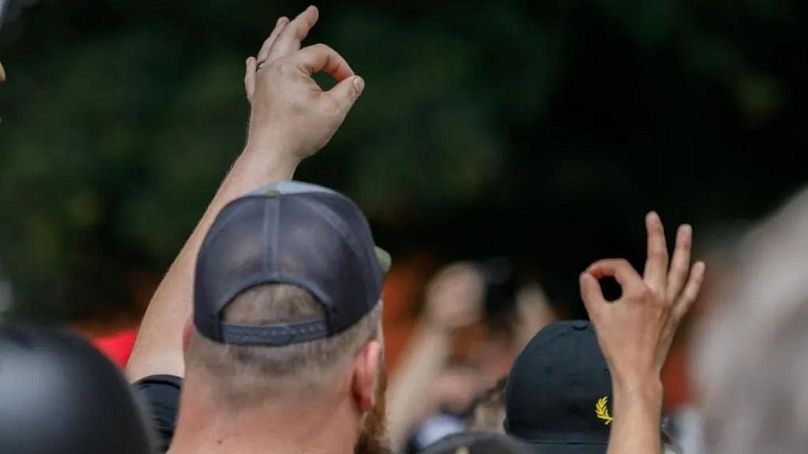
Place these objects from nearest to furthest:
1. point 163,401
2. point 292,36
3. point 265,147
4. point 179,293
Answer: point 163,401 → point 179,293 → point 265,147 → point 292,36

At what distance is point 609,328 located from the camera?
2691 millimetres

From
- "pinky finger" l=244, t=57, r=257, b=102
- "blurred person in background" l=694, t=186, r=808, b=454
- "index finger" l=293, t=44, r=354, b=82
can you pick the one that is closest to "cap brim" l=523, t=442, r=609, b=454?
"index finger" l=293, t=44, r=354, b=82

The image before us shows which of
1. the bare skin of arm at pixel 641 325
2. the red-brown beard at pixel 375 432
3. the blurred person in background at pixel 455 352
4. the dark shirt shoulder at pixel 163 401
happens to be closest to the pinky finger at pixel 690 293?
the bare skin of arm at pixel 641 325

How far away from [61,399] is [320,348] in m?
0.54

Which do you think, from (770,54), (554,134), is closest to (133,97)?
(554,134)

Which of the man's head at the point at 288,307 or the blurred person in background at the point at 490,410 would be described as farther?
the blurred person in background at the point at 490,410

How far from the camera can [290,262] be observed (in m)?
2.44

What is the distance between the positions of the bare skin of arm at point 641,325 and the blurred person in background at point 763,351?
3.50 feet

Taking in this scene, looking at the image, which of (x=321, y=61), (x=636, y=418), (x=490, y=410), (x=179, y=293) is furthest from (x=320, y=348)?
(x=490, y=410)

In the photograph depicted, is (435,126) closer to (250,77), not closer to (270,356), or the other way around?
(250,77)

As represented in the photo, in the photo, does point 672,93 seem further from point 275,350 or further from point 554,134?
point 275,350

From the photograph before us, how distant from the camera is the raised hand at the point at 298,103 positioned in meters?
3.34

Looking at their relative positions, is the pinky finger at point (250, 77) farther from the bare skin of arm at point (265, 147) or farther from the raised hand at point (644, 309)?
the raised hand at point (644, 309)

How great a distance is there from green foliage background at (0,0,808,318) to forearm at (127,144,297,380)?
215 inches
